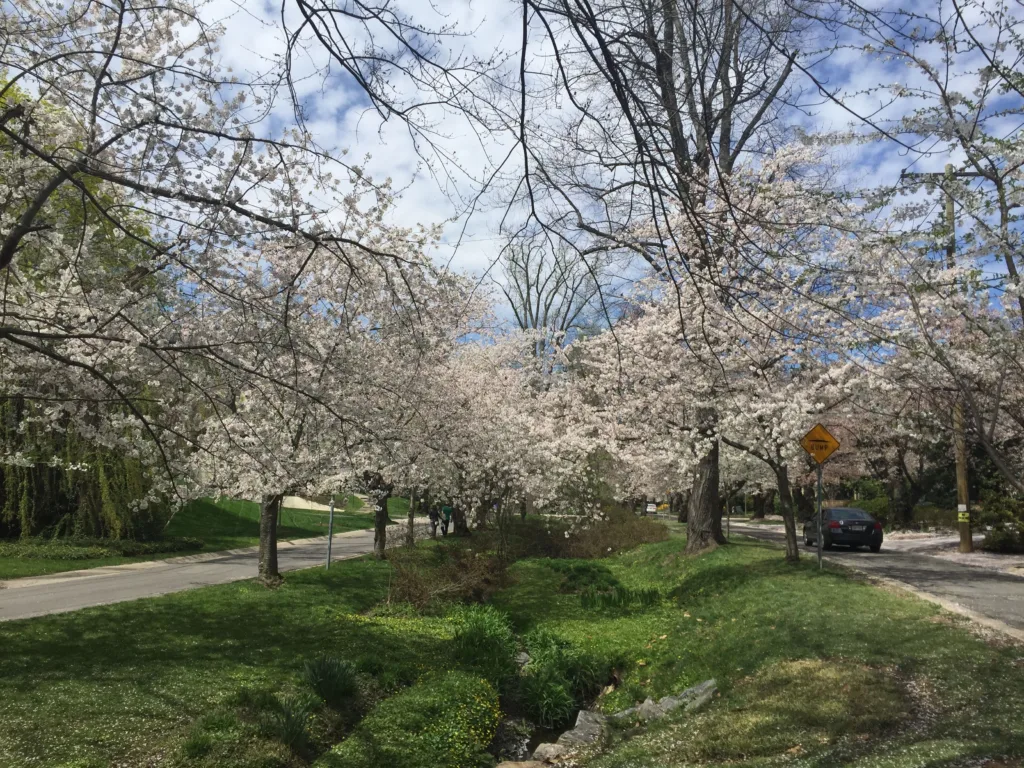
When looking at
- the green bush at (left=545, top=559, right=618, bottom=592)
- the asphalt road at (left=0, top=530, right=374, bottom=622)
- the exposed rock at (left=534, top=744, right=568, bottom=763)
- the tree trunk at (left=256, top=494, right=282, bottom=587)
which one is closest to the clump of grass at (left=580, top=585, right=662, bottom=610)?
the green bush at (left=545, top=559, right=618, bottom=592)

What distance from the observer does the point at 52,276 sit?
973 centimetres

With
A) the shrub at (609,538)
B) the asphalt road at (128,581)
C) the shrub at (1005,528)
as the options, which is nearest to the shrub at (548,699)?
the asphalt road at (128,581)

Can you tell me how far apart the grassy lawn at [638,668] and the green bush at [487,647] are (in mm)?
394

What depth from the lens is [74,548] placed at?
20312mm

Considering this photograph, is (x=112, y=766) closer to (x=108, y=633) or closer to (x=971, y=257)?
(x=108, y=633)

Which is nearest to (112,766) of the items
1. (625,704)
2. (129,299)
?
(129,299)

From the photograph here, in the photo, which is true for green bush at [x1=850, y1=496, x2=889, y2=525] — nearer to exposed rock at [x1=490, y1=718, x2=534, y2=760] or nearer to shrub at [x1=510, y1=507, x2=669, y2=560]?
shrub at [x1=510, y1=507, x2=669, y2=560]

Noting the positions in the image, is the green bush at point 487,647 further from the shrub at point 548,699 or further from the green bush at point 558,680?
the shrub at point 548,699

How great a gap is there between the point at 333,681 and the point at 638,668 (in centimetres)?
466

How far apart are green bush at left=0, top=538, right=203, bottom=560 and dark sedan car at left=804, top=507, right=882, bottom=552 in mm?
21793

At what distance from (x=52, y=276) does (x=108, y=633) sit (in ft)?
16.4

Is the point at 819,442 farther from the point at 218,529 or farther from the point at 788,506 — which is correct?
the point at 218,529

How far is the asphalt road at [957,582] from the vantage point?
11.0m

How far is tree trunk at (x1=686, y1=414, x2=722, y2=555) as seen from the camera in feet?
61.5
